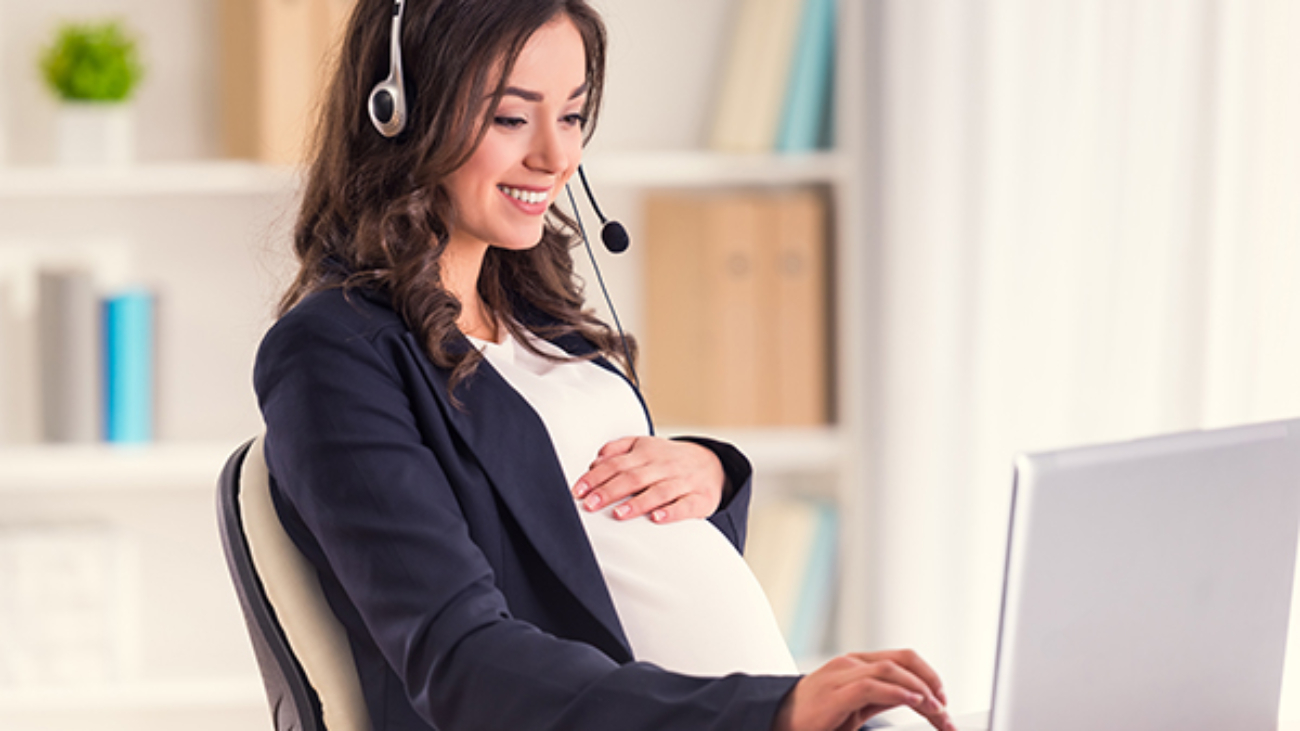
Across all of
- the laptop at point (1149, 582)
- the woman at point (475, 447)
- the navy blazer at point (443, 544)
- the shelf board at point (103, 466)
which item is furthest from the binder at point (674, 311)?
the laptop at point (1149, 582)

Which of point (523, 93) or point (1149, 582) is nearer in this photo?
point (1149, 582)

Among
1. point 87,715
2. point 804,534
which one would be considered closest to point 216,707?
point 87,715

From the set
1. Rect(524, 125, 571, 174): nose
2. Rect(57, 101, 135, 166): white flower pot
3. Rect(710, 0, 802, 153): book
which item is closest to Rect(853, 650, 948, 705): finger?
Rect(524, 125, 571, 174): nose

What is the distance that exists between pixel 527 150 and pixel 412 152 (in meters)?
0.10

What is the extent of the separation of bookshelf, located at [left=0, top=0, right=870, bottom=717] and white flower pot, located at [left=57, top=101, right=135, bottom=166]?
1.7 inches

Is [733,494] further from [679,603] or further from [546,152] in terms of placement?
[546,152]

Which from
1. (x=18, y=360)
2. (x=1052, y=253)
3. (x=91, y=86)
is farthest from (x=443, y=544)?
(x=18, y=360)

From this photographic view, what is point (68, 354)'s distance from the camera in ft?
7.30

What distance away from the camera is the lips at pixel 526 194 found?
4.13 ft

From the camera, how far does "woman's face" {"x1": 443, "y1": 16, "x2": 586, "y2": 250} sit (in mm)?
1213

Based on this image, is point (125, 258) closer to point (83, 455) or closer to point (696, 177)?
point (83, 455)

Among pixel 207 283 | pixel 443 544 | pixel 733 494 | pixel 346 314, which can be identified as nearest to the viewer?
pixel 443 544

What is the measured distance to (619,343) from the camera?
1.49 meters

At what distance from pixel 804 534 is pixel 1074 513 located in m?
1.71
